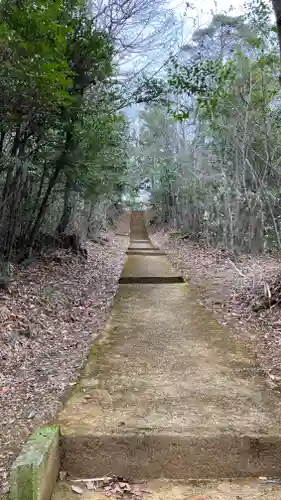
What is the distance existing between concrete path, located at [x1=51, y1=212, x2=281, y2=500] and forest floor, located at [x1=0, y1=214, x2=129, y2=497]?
0.91 feet

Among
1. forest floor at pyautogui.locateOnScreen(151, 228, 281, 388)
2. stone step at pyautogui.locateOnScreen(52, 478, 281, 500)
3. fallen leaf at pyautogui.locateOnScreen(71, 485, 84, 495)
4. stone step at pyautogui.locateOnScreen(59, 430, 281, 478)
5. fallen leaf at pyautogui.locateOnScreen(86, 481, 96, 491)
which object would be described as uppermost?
forest floor at pyautogui.locateOnScreen(151, 228, 281, 388)

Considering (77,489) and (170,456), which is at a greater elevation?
(170,456)

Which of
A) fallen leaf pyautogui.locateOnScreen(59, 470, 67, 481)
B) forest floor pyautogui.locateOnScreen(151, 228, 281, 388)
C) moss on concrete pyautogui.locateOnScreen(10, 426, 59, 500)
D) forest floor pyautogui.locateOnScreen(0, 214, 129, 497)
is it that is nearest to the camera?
moss on concrete pyautogui.locateOnScreen(10, 426, 59, 500)

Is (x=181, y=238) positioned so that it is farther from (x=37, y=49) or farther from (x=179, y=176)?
(x=37, y=49)

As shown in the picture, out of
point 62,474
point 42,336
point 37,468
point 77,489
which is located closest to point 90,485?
point 77,489

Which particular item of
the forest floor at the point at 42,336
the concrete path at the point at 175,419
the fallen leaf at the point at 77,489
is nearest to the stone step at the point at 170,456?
the concrete path at the point at 175,419

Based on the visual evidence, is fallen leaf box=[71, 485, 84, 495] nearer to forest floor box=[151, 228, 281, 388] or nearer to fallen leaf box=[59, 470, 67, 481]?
fallen leaf box=[59, 470, 67, 481]

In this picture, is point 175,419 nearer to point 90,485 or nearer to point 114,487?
point 114,487

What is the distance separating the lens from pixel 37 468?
95.9 inches

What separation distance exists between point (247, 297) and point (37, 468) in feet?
17.1

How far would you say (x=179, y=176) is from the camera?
17.3 m

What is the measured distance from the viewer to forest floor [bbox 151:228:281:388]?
16.2 ft

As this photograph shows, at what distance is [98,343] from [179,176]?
13062 millimetres

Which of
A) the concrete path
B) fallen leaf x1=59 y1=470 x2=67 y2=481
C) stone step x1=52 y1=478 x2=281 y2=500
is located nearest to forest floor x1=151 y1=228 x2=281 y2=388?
the concrete path
